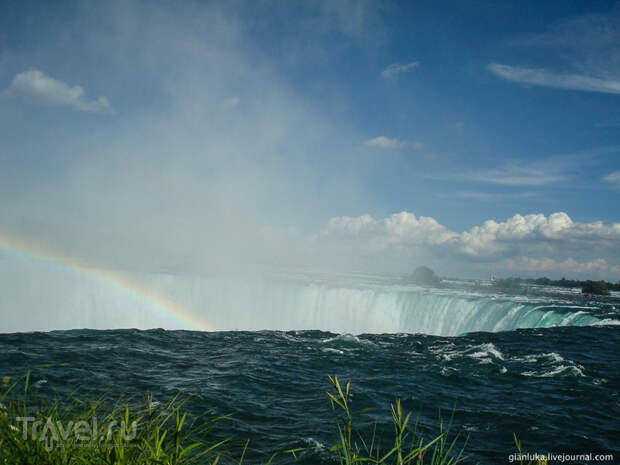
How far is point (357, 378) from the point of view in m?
9.50

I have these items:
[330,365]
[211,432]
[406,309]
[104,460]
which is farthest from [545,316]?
[104,460]

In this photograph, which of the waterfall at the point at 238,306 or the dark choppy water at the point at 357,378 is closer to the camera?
the dark choppy water at the point at 357,378

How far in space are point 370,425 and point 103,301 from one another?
22258 millimetres

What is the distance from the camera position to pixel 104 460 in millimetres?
2193

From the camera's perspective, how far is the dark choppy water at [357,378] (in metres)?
6.36

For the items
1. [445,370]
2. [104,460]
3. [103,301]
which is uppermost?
[104,460]

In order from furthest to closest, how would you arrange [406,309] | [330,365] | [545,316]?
[406,309] → [545,316] → [330,365]

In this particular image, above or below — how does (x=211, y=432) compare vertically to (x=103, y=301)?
above

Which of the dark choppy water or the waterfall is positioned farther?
the waterfall

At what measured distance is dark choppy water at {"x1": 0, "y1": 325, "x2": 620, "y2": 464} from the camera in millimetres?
6363

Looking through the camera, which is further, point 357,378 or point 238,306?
point 238,306

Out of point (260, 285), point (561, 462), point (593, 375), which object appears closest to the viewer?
point (561, 462)

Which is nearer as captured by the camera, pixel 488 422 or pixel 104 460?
pixel 104 460

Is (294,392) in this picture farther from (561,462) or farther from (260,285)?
(260,285)
